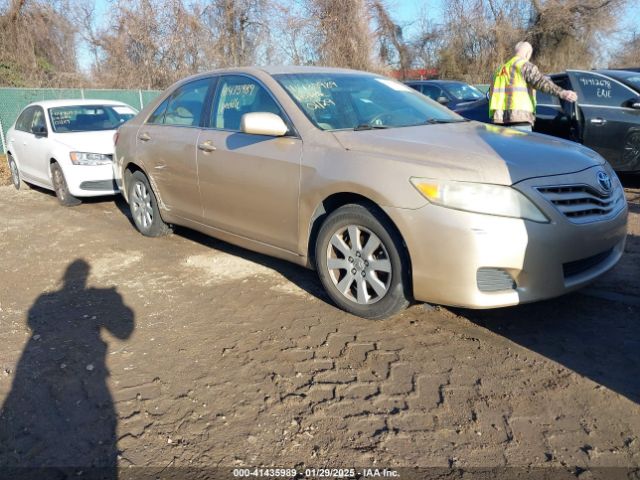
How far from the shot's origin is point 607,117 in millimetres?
6805

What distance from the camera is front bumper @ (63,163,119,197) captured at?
7332mm

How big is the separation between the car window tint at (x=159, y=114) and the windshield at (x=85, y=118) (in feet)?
9.57

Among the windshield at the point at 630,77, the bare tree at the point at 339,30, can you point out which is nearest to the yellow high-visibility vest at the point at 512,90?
the windshield at the point at 630,77

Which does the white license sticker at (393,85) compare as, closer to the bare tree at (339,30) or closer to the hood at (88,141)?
the hood at (88,141)

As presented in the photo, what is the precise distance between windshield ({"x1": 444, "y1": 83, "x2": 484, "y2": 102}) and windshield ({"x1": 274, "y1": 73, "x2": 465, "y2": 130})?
7.58m

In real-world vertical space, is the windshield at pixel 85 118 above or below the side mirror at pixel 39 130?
above

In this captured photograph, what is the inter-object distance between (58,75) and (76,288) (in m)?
22.1

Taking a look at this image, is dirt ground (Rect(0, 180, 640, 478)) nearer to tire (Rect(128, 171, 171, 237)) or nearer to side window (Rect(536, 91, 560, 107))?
tire (Rect(128, 171, 171, 237))

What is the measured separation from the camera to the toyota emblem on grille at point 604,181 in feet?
11.3

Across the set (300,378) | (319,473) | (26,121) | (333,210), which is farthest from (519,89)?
(26,121)

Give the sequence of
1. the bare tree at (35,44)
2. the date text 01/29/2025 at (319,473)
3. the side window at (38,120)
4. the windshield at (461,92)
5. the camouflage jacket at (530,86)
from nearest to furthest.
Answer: the date text 01/29/2025 at (319,473) < the camouflage jacket at (530,86) < the side window at (38,120) < the windshield at (461,92) < the bare tree at (35,44)

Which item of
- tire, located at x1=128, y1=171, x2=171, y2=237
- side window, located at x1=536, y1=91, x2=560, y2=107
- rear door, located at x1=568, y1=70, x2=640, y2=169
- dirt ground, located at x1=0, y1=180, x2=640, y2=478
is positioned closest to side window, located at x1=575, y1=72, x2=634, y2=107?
rear door, located at x1=568, y1=70, x2=640, y2=169

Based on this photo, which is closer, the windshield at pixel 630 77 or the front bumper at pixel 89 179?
the windshield at pixel 630 77

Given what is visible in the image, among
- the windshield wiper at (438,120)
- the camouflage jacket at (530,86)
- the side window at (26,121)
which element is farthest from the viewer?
the side window at (26,121)
